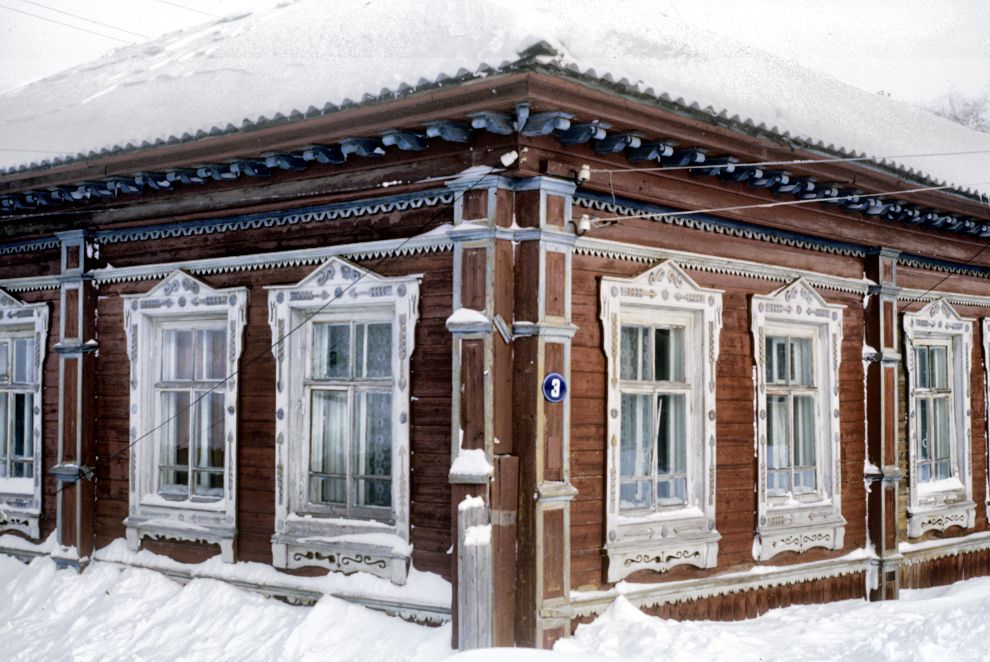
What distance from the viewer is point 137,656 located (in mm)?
6996

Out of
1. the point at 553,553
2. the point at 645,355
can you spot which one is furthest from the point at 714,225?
the point at 553,553

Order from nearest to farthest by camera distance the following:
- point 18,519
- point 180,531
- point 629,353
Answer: point 629,353 → point 180,531 → point 18,519

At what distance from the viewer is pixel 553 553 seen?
6418 mm

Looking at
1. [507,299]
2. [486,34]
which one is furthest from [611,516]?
[486,34]

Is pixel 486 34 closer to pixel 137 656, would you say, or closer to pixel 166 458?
pixel 166 458

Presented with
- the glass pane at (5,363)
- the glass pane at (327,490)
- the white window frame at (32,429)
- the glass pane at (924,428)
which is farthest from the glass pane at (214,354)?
the glass pane at (924,428)

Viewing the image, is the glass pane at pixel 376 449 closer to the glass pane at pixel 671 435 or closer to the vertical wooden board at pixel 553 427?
the vertical wooden board at pixel 553 427

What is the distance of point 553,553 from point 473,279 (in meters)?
1.79

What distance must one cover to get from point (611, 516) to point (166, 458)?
3.72m

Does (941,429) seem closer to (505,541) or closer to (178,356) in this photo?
(505,541)

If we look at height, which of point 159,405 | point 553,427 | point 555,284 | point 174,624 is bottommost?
point 174,624

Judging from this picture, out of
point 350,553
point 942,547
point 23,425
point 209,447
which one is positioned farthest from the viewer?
point 942,547

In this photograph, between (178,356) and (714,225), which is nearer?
(714,225)

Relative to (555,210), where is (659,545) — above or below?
below
